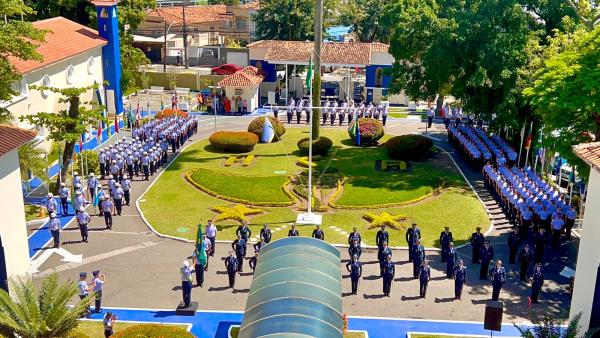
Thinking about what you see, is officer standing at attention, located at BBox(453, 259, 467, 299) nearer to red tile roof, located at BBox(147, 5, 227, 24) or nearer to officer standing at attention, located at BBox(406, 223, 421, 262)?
officer standing at attention, located at BBox(406, 223, 421, 262)

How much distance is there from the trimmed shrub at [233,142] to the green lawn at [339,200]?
0.52 m

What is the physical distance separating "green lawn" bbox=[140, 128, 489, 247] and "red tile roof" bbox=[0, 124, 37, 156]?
753cm

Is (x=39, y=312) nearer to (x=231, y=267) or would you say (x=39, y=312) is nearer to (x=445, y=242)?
(x=231, y=267)

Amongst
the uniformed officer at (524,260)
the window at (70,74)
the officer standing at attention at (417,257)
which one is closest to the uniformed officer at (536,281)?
the uniformed officer at (524,260)

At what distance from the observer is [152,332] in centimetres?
1500

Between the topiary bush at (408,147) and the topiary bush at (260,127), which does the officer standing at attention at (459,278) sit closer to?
the topiary bush at (408,147)

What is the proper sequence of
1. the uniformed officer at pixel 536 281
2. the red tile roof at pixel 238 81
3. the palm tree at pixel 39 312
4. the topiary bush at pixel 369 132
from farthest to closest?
the red tile roof at pixel 238 81 < the topiary bush at pixel 369 132 < the uniformed officer at pixel 536 281 < the palm tree at pixel 39 312

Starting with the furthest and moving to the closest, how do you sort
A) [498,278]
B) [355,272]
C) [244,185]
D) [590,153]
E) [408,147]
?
[408,147] → [244,185] → [355,272] → [498,278] → [590,153]

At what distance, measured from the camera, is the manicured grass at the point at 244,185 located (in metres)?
26.6

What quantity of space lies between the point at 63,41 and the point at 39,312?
85.8 ft

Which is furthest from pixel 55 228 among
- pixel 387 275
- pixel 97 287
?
pixel 387 275

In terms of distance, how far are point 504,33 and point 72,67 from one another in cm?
2265

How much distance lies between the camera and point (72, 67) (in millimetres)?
36969

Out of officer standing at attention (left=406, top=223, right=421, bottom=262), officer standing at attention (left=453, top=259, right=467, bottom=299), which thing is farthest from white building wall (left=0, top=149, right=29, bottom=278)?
officer standing at attention (left=453, top=259, right=467, bottom=299)
